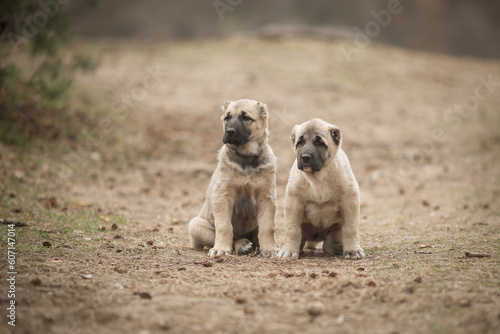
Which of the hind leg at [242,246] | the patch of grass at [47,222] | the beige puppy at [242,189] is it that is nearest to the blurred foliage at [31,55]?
the patch of grass at [47,222]

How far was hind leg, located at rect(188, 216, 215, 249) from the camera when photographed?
6.66 meters

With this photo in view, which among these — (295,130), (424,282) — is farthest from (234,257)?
(424,282)

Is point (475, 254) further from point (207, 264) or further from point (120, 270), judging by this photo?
point (120, 270)

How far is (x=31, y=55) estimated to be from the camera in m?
12.7

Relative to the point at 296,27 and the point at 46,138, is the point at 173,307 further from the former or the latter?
the point at 296,27

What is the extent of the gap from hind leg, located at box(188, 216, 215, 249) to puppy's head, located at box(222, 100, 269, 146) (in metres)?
1.23

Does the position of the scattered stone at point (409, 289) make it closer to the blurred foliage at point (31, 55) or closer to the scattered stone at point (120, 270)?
the scattered stone at point (120, 270)

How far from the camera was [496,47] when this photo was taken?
95.8ft

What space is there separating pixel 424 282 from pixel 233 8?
2643cm

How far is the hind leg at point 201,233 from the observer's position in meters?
6.66

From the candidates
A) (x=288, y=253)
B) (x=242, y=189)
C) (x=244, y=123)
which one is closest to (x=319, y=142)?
(x=244, y=123)

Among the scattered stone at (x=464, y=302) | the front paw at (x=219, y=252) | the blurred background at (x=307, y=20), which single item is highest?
the blurred background at (x=307, y=20)

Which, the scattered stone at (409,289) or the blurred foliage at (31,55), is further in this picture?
the blurred foliage at (31,55)

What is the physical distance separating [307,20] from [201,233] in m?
23.9
